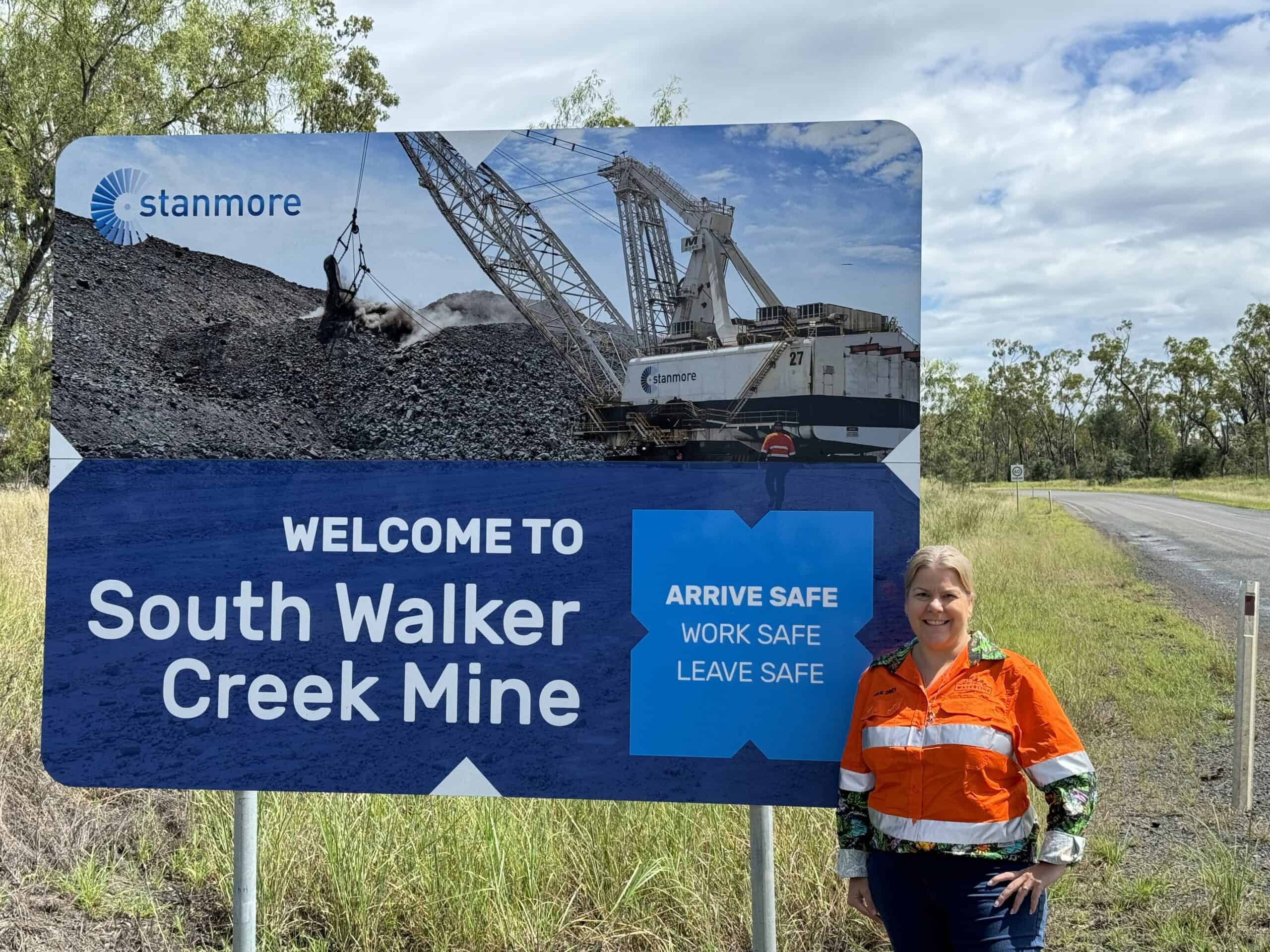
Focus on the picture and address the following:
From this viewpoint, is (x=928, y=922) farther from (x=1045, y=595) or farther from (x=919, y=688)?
(x=1045, y=595)

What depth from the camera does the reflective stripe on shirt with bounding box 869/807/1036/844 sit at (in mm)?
2217

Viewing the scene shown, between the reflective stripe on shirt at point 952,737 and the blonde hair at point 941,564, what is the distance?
316 millimetres

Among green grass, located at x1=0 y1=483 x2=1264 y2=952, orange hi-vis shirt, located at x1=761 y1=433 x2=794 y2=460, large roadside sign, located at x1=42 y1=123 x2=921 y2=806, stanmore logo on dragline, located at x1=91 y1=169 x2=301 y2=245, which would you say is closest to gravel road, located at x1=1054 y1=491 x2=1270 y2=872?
green grass, located at x1=0 y1=483 x2=1264 y2=952

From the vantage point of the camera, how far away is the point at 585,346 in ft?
8.88

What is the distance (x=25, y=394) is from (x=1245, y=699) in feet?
50.8

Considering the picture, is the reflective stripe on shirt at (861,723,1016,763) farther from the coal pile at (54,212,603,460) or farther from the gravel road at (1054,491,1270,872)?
the gravel road at (1054,491,1270,872)

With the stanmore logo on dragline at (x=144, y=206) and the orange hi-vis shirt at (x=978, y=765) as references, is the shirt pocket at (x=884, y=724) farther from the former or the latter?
the stanmore logo on dragline at (x=144, y=206)

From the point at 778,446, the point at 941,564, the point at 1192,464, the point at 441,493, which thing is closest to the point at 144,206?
the point at 441,493

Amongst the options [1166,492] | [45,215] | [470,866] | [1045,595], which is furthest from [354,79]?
[1166,492]

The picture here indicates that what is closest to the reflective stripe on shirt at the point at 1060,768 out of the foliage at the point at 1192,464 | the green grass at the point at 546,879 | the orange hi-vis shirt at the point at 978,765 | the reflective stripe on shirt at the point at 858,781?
the orange hi-vis shirt at the point at 978,765

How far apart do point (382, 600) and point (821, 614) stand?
122cm

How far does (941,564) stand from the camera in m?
2.35

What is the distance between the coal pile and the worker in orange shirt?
1.54ft

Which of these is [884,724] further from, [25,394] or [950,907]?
[25,394]
